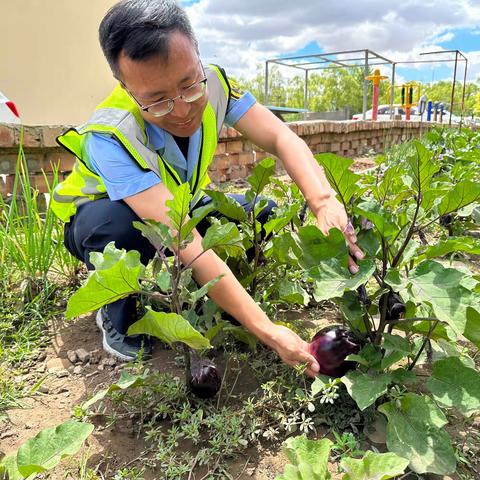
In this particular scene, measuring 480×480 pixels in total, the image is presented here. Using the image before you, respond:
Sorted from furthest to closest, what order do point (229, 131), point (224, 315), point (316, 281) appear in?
point (229, 131) → point (224, 315) → point (316, 281)

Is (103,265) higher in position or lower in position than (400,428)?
higher

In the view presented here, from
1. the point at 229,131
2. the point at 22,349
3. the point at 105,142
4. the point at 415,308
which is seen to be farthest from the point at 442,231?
the point at 229,131

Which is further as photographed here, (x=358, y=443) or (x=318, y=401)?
(x=318, y=401)

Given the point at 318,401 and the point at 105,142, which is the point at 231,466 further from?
the point at 105,142

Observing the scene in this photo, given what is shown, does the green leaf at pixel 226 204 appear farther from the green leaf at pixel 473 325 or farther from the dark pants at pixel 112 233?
the green leaf at pixel 473 325

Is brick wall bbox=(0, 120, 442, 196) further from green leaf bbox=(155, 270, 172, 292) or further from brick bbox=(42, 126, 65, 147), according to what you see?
green leaf bbox=(155, 270, 172, 292)

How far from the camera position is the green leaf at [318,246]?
1.30 meters

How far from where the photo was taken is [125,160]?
1.50 m

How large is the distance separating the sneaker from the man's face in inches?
31.2

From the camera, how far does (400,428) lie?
3.74 feet

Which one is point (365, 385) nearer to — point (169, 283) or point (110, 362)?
point (169, 283)

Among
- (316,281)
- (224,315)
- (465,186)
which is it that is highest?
(465,186)

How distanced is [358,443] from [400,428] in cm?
14

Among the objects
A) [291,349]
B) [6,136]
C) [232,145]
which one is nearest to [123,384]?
[291,349]
